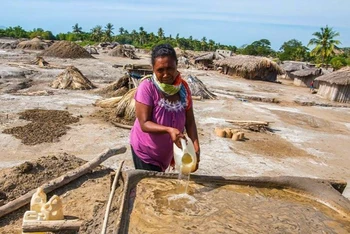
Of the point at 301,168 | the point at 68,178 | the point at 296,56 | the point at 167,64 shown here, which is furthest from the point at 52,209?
the point at 296,56

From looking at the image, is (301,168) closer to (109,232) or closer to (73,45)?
(109,232)

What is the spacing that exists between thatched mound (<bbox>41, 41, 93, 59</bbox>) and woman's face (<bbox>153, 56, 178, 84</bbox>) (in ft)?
93.7

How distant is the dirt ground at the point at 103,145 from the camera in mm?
3896

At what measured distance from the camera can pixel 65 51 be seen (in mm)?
29281

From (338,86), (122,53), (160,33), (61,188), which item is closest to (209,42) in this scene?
(160,33)

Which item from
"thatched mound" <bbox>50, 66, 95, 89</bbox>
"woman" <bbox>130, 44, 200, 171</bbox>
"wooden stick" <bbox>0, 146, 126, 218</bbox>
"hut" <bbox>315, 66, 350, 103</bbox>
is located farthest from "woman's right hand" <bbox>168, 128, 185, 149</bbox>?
"hut" <bbox>315, 66, 350, 103</bbox>

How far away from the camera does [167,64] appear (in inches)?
94.4

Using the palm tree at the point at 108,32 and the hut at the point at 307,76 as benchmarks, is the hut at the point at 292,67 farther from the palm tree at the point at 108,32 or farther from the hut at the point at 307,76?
the palm tree at the point at 108,32

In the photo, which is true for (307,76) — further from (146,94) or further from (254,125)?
(146,94)

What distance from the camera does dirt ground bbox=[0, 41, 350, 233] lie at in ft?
12.8

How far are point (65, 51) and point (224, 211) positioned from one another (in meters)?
29.4

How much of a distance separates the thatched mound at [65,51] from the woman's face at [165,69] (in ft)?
93.7

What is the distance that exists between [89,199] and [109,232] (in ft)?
5.14

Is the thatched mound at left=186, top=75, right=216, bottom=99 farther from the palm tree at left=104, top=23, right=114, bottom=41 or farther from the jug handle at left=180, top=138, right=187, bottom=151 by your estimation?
the palm tree at left=104, top=23, right=114, bottom=41
